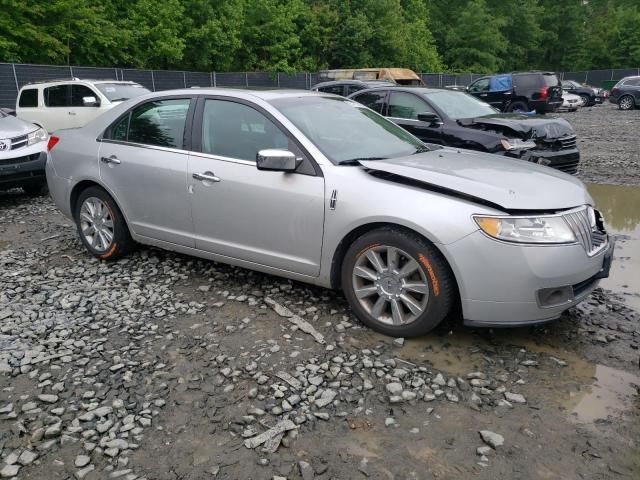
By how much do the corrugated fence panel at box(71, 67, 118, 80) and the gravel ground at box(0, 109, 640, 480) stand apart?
18.7m

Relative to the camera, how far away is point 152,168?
15.4 ft

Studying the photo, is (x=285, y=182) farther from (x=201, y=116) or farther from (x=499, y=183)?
(x=499, y=183)

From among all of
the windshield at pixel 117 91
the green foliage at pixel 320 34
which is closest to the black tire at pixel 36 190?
the windshield at pixel 117 91

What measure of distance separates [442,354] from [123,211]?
312 cm

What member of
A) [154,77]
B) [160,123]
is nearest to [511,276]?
[160,123]

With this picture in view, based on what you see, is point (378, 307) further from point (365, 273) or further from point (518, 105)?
point (518, 105)

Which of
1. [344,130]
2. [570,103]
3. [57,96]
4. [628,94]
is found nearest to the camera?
[344,130]

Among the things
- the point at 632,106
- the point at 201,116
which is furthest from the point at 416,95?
the point at 632,106

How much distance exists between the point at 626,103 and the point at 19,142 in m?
27.6

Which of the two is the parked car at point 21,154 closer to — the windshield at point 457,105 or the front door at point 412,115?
the front door at point 412,115

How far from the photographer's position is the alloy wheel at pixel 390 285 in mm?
3566

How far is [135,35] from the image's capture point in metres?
25.2

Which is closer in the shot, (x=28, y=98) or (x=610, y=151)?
(x=610, y=151)

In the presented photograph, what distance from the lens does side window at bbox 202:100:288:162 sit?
4188 millimetres
